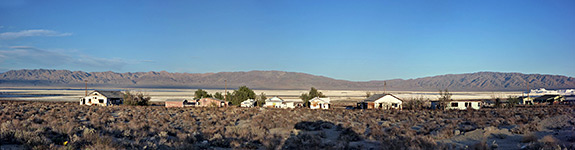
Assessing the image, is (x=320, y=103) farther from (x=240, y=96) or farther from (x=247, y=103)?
(x=240, y=96)

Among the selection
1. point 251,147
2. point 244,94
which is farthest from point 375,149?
point 244,94

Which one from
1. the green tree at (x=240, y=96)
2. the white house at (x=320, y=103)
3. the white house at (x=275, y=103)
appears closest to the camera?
the white house at (x=320, y=103)

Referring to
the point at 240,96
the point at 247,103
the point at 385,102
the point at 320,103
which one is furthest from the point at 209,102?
the point at 385,102

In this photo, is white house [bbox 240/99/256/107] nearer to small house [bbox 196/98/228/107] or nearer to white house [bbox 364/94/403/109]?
small house [bbox 196/98/228/107]

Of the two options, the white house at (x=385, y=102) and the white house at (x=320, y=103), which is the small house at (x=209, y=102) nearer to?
the white house at (x=320, y=103)

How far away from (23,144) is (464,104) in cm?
A: 5718

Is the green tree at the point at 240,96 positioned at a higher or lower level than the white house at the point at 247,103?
higher

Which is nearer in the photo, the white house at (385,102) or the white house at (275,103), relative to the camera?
the white house at (385,102)

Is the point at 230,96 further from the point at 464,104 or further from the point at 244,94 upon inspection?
the point at 464,104

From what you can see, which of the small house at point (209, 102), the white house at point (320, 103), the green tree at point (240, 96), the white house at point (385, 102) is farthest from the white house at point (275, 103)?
the white house at point (385, 102)

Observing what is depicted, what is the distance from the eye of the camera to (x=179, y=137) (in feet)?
53.5

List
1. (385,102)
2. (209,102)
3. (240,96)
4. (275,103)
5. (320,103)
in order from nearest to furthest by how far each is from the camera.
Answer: (385,102)
(320,103)
(209,102)
(275,103)
(240,96)

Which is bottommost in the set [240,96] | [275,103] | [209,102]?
[275,103]

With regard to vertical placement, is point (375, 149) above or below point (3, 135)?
below
